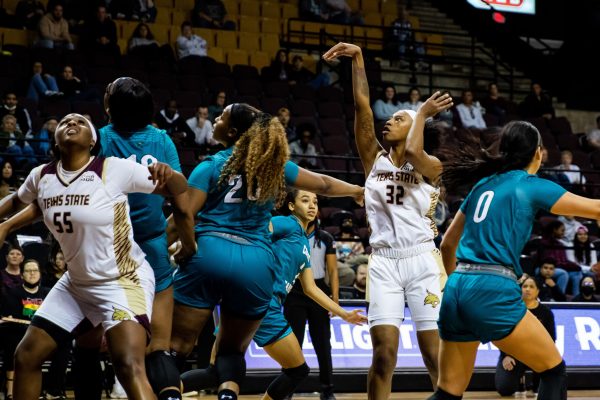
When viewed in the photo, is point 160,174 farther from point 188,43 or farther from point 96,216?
point 188,43

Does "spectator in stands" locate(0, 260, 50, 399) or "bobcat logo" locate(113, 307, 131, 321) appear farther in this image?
"spectator in stands" locate(0, 260, 50, 399)

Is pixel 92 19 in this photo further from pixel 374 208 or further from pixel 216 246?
pixel 216 246

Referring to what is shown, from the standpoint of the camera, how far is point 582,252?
50.9ft

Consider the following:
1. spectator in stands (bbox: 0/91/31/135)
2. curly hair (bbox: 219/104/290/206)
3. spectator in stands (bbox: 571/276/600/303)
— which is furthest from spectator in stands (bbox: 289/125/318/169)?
curly hair (bbox: 219/104/290/206)

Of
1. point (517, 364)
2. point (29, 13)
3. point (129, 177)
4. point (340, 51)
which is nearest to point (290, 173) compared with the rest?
point (129, 177)

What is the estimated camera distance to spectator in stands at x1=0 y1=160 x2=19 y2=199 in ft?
39.3

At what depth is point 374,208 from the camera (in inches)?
277

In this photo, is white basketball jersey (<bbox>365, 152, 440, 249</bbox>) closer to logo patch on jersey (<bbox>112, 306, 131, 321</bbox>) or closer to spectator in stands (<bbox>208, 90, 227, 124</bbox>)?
logo patch on jersey (<bbox>112, 306, 131, 321</bbox>)

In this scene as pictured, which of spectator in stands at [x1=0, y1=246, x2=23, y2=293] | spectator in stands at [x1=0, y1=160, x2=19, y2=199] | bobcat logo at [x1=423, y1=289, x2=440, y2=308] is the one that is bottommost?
spectator in stands at [x1=0, y1=246, x2=23, y2=293]

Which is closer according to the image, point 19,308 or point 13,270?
point 19,308

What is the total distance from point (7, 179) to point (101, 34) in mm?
5482

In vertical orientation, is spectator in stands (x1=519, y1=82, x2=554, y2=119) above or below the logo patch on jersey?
above

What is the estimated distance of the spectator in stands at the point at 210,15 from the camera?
754 inches

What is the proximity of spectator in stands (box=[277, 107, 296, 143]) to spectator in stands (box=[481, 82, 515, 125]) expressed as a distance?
532 cm
